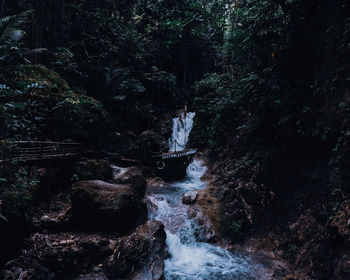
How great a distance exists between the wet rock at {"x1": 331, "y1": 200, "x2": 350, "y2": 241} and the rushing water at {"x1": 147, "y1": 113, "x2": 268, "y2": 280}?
2.10 meters

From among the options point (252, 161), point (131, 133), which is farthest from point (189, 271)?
point (131, 133)

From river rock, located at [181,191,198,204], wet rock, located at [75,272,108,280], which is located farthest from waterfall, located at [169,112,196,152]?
wet rock, located at [75,272,108,280]

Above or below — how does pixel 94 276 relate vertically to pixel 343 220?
below

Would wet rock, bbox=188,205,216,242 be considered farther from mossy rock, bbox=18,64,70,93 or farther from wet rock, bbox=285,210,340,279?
mossy rock, bbox=18,64,70,93

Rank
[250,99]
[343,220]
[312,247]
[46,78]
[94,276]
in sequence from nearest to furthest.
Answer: [343,220] < [312,247] < [94,276] < [250,99] < [46,78]

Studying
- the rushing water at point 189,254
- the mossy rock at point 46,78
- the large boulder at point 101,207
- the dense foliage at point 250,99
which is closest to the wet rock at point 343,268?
the dense foliage at point 250,99

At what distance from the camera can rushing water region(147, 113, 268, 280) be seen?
5.46m

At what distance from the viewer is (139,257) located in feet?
17.6

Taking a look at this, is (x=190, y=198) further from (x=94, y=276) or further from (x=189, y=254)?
(x=94, y=276)

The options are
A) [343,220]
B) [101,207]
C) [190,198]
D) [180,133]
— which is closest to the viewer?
[343,220]

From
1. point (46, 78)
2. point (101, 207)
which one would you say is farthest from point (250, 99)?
point (46, 78)

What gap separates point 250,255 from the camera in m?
6.05

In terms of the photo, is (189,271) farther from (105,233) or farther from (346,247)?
(346,247)

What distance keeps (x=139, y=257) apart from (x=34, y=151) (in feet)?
13.1
